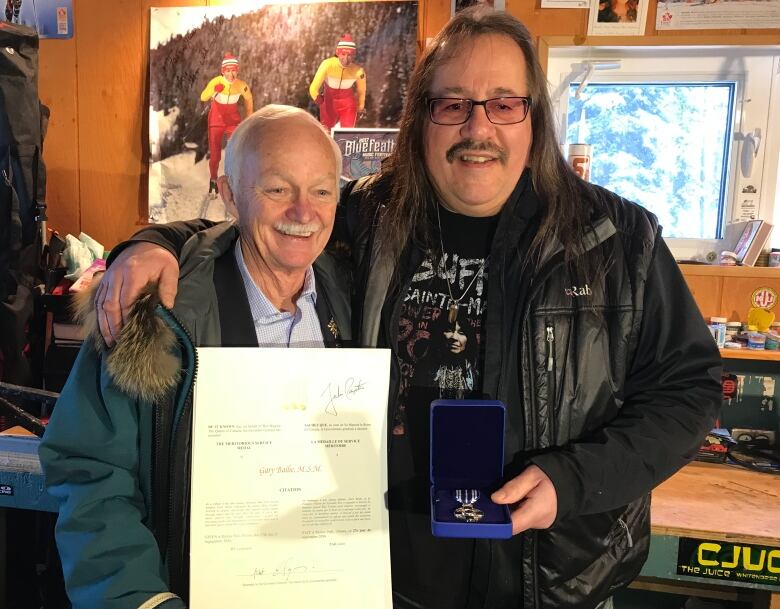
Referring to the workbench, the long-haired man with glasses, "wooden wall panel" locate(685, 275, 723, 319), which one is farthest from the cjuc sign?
"wooden wall panel" locate(685, 275, 723, 319)

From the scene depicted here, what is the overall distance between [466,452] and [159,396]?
0.50 metres

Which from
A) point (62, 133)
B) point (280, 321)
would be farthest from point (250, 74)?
point (280, 321)

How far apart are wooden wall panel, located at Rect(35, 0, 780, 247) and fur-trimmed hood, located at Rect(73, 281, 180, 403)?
5.82ft

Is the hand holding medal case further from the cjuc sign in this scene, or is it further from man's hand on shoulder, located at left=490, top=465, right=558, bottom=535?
the cjuc sign

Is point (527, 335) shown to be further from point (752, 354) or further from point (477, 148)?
point (752, 354)

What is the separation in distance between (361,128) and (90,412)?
64.1 inches

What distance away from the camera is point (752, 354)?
6.29 feet

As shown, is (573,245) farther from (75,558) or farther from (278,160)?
(75,558)

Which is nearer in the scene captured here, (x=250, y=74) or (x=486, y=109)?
(x=486, y=109)

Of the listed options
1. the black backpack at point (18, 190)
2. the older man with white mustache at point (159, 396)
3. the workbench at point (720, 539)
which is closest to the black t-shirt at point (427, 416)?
the older man with white mustache at point (159, 396)

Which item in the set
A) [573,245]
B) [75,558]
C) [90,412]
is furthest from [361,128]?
[75,558]

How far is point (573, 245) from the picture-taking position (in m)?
1.08

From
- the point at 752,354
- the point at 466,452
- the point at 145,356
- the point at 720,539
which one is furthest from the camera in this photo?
the point at 752,354

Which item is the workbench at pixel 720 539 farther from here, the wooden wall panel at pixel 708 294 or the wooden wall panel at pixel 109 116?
the wooden wall panel at pixel 109 116
